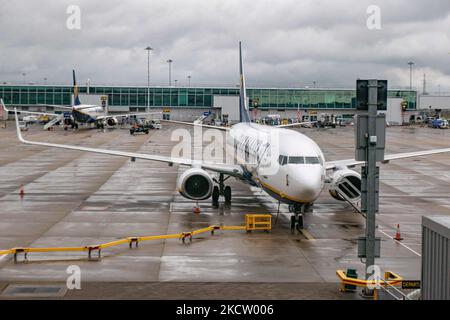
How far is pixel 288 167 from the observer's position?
2933 centimetres

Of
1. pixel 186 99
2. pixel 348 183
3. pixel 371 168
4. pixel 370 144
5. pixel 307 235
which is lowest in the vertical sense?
pixel 307 235

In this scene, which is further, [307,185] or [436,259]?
[307,185]

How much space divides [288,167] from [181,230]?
5.60 meters

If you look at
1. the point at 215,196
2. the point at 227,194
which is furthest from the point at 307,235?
the point at 227,194

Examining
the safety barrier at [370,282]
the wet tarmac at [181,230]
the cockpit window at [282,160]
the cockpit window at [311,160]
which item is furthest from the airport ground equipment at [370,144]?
the cockpit window at [282,160]

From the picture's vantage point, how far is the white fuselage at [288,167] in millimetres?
28578

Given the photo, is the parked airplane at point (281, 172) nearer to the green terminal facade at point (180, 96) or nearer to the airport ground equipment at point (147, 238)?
the airport ground equipment at point (147, 238)

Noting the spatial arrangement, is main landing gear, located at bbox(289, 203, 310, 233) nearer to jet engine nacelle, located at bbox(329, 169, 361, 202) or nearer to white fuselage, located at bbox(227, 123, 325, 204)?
white fuselage, located at bbox(227, 123, 325, 204)

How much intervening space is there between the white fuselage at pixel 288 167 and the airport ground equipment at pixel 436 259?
11826 mm

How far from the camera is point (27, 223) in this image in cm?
3112

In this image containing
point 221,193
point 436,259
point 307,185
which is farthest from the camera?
point 221,193

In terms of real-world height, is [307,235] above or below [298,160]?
below

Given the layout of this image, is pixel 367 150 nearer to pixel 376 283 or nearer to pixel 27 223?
pixel 376 283

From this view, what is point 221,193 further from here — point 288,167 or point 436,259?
point 436,259
